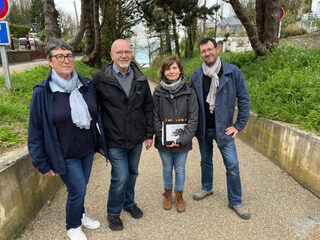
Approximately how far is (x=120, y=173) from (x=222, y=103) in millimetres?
1352

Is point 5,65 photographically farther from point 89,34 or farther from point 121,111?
point 89,34

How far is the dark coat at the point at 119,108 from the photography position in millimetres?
2355

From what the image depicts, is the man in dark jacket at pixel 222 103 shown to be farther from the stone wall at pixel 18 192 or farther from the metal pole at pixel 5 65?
the metal pole at pixel 5 65

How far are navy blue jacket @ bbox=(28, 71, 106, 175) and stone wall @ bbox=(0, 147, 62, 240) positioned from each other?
53 cm

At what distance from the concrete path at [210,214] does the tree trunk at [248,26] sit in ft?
18.5

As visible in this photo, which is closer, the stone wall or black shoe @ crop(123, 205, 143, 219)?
the stone wall

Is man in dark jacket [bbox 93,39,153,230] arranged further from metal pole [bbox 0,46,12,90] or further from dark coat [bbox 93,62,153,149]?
Answer: metal pole [bbox 0,46,12,90]

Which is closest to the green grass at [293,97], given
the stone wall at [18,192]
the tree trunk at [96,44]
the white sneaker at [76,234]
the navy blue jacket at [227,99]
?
the navy blue jacket at [227,99]

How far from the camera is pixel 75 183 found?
7.23 ft

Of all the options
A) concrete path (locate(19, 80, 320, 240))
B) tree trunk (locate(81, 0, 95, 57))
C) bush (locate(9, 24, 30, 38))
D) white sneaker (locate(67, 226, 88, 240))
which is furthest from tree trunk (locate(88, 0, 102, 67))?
bush (locate(9, 24, 30, 38))

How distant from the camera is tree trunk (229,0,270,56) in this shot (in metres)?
7.52

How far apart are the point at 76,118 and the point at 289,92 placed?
12.7 feet

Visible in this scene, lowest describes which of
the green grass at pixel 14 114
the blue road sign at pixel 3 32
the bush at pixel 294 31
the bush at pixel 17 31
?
the green grass at pixel 14 114

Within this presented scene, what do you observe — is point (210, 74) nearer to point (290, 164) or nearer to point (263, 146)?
A: point (290, 164)
